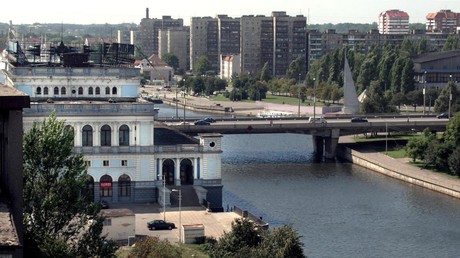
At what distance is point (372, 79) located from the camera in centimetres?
9850

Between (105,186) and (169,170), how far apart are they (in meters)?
2.63

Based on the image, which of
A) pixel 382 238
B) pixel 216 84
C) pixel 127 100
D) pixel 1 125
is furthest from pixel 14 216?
pixel 216 84

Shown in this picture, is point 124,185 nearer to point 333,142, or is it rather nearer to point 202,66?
point 333,142

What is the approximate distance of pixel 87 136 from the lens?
1732 inches

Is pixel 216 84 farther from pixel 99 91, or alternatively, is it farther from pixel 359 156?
pixel 99 91

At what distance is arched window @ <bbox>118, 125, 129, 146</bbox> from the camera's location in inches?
1734

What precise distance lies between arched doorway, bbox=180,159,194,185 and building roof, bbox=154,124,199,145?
1334 millimetres

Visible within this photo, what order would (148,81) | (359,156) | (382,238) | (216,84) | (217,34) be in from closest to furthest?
1. (382,238)
2. (359,156)
3. (216,84)
4. (148,81)
5. (217,34)

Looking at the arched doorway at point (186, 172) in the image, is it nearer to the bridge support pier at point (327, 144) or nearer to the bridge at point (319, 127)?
the bridge at point (319, 127)

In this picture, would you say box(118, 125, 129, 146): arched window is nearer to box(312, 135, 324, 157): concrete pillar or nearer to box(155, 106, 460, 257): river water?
box(155, 106, 460, 257): river water

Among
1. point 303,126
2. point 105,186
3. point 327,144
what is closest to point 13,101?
point 105,186

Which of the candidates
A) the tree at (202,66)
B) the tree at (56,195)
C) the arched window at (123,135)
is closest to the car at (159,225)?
the arched window at (123,135)

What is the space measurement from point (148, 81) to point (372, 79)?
4520cm

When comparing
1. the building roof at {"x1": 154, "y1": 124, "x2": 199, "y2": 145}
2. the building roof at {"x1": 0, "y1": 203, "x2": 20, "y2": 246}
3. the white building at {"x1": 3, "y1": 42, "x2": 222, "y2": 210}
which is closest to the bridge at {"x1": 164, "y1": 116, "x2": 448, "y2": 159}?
the building roof at {"x1": 154, "y1": 124, "x2": 199, "y2": 145}
